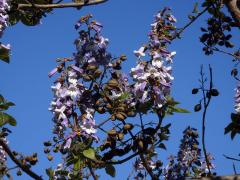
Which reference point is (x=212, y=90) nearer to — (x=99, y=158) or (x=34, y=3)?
(x=99, y=158)

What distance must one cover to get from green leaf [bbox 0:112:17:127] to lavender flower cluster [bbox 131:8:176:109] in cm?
91

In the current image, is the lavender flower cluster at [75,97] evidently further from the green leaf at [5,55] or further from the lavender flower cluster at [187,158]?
the lavender flower cluster at [187,158]

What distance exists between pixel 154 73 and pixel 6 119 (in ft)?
3.58

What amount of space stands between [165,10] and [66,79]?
1650 mm

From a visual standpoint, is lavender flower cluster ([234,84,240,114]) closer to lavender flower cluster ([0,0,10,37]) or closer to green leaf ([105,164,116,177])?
green leaf ([105,164,116,177])

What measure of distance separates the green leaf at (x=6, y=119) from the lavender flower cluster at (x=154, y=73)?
908 millimetres

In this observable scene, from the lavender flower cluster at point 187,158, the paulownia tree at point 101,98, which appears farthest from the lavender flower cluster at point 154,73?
the lavender flower cluster at point 187,158

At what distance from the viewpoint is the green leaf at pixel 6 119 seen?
3.26m

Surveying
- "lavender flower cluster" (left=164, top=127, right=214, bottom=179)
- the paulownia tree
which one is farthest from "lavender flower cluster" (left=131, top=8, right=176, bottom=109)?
"lavender flower cluster" (left=164, top=127, right=214, bottom=179)

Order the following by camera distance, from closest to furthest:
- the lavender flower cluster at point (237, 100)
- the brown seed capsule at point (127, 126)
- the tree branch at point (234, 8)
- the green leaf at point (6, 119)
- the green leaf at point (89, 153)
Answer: the green leaf at point (89, 153), the brown seed capsule at point (127, 126), the green leaf at point (6, 119), the tree branch at point (234, 8), the lavender flower cluster at point (237, 100)

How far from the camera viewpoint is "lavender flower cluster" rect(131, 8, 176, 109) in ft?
10.2

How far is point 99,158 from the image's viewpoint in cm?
310

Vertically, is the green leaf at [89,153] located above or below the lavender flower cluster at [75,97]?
below

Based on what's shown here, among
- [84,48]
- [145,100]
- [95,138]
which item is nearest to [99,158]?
[95,138]
